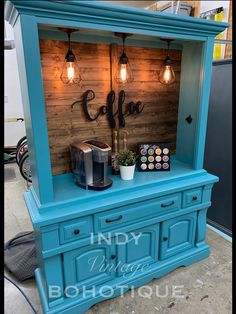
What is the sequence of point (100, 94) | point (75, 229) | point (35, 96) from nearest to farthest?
point (35, 96)
point (75, 229)
point (100, 94)

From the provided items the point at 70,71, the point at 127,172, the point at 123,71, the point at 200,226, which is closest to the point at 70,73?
the point at 70,71

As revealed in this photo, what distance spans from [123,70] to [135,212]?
115 cm

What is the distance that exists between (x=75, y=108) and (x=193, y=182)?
117 cm

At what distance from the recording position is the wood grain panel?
181cm

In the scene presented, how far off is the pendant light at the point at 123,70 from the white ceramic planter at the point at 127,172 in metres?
0.75

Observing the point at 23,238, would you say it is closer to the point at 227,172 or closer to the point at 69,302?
the point at 69,302

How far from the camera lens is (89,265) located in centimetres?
174

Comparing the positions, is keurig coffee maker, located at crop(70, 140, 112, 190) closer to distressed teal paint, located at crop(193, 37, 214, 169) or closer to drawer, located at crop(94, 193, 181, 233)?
drawer, located at crop(94, 193, 181, 233)

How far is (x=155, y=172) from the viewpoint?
6.95ft

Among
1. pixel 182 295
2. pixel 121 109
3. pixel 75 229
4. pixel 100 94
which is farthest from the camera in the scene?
pixel 121 109

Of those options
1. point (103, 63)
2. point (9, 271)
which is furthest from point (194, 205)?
point (9, 271)

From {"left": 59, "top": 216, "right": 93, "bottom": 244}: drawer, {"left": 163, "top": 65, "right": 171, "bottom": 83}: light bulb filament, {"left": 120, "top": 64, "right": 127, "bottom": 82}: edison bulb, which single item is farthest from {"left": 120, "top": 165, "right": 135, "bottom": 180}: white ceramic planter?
{"left": 163, "top": 65, "right": 171, "bottom": 83}: light bulb filament

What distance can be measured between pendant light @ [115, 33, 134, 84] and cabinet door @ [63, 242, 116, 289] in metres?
1.34

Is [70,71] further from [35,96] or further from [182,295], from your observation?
[182,295]
